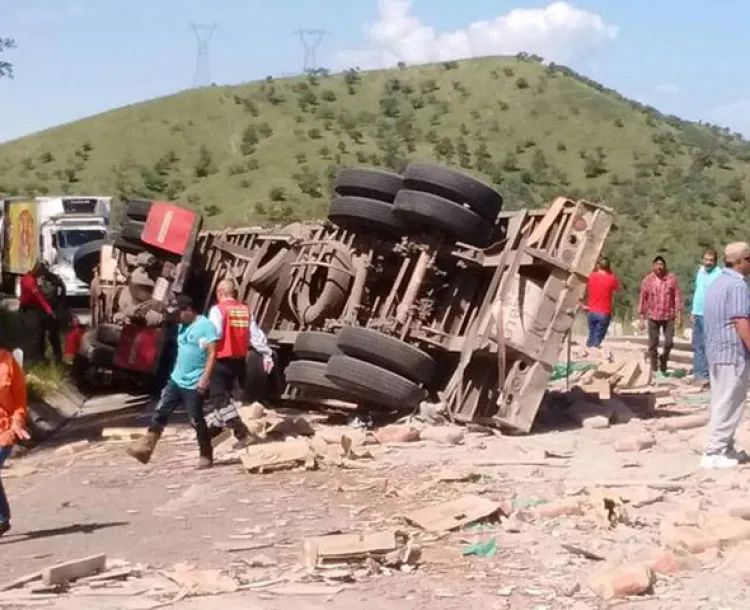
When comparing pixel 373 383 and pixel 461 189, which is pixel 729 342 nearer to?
pixel 373 383

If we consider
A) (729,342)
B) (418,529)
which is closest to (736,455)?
(729,342)

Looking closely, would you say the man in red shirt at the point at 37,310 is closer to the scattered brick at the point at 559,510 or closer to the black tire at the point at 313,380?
the black tire at the point at 313,380

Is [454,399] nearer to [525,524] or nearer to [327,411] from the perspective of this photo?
[327,411]

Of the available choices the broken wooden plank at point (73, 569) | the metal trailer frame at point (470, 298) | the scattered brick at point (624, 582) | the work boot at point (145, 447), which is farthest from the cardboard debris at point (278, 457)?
the scattered brick at point (624, 582)

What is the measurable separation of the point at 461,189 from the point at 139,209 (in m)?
5.64

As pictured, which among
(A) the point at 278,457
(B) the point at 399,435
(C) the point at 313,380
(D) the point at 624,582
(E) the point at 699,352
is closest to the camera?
(D) the point at 624,582

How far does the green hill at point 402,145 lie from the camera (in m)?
74.0

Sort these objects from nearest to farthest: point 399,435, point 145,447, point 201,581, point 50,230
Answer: point 201,581 < point 145,447 < point 399,435 < point 50,230

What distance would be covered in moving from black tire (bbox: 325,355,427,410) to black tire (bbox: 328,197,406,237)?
5.88 feet

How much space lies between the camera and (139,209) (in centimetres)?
1855

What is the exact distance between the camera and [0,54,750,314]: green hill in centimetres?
7400

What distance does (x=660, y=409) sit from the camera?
16.1 m

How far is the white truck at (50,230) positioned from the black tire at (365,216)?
23227mm

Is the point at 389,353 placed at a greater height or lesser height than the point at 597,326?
greater
